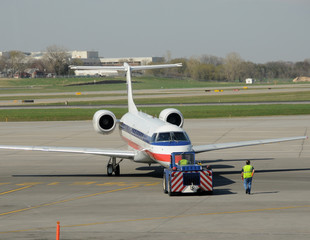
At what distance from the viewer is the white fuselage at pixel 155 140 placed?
28297 mm

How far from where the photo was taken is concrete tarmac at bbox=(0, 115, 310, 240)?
19781 mm

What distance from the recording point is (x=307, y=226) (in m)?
20.0

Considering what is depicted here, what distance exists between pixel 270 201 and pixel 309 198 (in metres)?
1.79

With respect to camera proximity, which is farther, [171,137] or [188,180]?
[171,137]

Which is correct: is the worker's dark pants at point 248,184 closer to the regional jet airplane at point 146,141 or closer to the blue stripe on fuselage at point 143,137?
the regional jet airplane at point 146,141

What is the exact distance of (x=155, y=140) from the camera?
96.1ft

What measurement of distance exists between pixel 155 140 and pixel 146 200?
455 centimetres

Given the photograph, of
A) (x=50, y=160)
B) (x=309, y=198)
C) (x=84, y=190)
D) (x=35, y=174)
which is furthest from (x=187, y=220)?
(x=50, y=160)

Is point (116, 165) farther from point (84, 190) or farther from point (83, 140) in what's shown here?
point (83, 140)

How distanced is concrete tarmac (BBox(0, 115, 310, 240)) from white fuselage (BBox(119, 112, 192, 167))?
1.47 m

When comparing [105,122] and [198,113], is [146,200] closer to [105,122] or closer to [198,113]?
[105,122]

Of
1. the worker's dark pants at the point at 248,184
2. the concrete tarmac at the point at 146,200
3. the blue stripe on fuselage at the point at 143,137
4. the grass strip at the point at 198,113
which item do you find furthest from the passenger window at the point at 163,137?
the grass strip at the point at 198,113

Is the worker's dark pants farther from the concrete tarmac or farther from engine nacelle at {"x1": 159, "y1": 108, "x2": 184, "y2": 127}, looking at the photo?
engine nacelle at {"x1": 159, "y1": 108, "x2": 184, "y2": 127}

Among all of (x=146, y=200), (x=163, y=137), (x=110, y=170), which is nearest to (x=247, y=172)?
A: (x=146, y=200)
